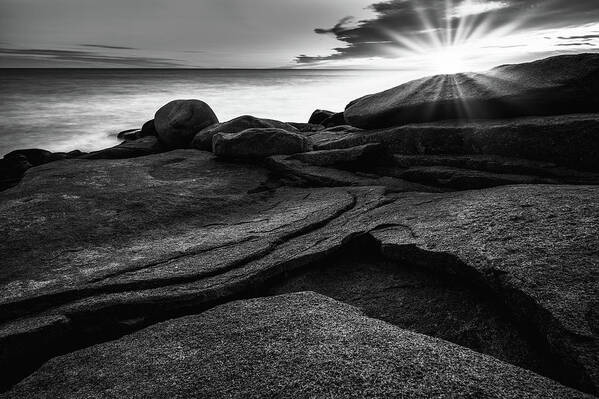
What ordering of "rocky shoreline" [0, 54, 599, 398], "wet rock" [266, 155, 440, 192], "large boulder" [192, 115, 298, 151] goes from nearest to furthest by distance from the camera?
"rocky shoreline" [0, 54, 599, 398]
"wet rock" [266, 155, 440, 192]
"large boulder" [192, 115, 298, 151]

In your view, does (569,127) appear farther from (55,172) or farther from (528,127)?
(55,172)

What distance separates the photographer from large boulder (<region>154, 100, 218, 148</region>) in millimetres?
10578

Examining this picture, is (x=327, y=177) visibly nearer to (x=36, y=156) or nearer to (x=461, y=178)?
(x=461, y=178)

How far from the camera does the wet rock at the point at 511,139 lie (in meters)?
4.73

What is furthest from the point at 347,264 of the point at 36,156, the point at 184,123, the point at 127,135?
the point at 127,135

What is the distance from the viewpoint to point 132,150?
10.3 metres

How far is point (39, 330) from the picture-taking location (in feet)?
9.86

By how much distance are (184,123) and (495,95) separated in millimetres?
7781

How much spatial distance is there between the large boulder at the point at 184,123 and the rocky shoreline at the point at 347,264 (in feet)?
12.5

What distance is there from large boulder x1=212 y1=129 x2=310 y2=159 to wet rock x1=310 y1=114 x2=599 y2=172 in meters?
1.55

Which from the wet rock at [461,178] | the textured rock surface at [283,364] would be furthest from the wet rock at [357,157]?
the textured rock surface at [283,364]

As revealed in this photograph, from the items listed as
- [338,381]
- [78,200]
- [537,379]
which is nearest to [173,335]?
[338,381]

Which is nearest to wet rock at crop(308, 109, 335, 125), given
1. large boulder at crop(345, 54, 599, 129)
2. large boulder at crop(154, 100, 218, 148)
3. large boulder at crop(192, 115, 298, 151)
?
large boulder at crop(154, 100, 218, 148)

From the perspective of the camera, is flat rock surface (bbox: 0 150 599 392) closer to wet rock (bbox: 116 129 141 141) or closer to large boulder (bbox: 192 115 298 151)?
large boulder (bbox: 192 115 298 151)
